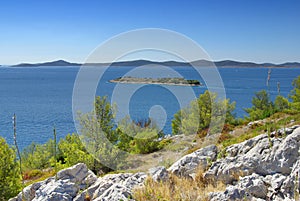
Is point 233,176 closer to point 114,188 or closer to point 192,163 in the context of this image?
point 192,163

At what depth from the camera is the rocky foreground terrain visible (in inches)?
254

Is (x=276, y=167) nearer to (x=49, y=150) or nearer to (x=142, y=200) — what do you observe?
(x=142, y=200)

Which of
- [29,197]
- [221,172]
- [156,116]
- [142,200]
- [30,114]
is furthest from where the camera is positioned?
[30,114]

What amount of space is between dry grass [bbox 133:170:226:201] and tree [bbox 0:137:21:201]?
12883mm

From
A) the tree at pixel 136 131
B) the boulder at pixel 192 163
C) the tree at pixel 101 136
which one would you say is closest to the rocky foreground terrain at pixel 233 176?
the boulder at pixel 192 163

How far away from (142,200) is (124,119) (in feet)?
44.6

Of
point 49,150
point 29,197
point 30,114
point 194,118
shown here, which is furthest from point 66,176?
point 30,114

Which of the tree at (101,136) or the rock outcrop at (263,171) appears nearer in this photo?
the rock outcrop at (263,171)

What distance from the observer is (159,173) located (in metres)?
7.80

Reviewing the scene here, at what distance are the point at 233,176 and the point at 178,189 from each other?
5.51ft

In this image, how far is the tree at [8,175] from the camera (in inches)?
668

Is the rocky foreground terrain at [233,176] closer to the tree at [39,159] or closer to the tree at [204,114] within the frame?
the tree at [204,114]

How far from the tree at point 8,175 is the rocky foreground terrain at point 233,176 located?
380 inches

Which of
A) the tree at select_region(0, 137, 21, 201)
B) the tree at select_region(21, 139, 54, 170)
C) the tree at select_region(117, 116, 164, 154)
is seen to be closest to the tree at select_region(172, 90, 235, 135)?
the tree at select_region(117, 116, 164, 154)
